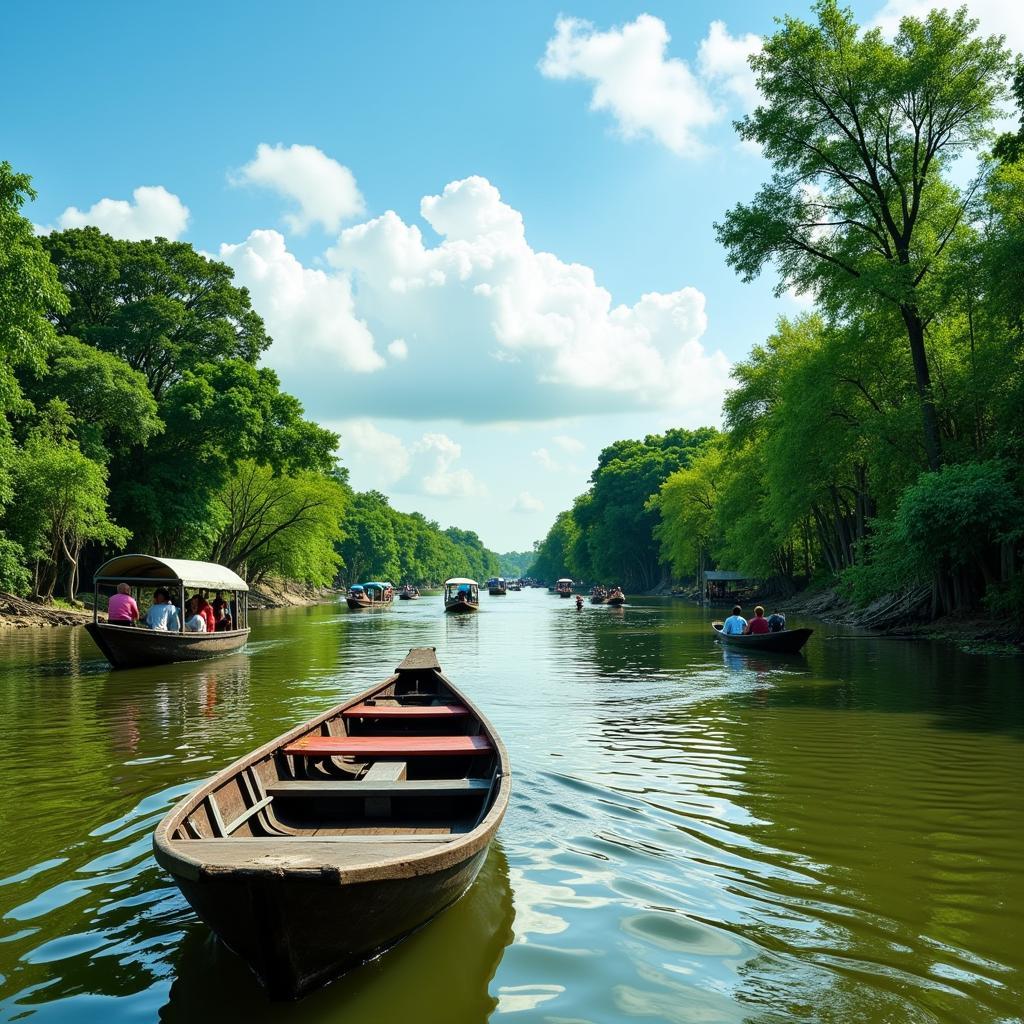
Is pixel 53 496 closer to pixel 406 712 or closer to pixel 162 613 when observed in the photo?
pixel 162 613

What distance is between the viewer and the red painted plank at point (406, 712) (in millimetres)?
9000

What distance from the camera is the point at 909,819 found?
6.86 metres

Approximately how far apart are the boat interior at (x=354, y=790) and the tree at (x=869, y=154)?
20169 mm

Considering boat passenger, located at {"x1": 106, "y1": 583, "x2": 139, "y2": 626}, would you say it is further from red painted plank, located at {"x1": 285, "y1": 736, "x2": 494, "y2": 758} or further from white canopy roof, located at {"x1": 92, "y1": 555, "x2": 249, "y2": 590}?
red painted plank, located at {"x1": 285, "y1": 736, "x2": 494, "y2": 758}

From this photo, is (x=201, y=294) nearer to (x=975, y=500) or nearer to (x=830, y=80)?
(x=830, y=80)

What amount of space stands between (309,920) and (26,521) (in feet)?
109

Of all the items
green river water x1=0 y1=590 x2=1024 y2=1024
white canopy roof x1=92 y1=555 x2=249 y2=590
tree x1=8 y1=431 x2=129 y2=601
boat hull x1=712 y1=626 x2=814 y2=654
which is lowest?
green river water x1=0 y1=590 x2=1024 y2=1024

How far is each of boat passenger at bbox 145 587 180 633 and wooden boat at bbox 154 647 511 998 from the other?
13023mm

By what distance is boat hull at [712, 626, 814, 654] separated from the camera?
19609mm

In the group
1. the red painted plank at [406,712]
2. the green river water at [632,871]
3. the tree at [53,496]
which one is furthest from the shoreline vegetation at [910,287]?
the tree at [53,496]

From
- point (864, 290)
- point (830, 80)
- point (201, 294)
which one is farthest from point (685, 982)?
point (201, 294)

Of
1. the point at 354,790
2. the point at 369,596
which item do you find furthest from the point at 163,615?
the point at 369,596

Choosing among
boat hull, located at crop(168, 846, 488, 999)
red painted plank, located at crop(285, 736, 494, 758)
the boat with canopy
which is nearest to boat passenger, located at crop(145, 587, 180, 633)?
red painted plank, located at crop(285, 736, 494, 758)

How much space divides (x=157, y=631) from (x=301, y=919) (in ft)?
53.6
